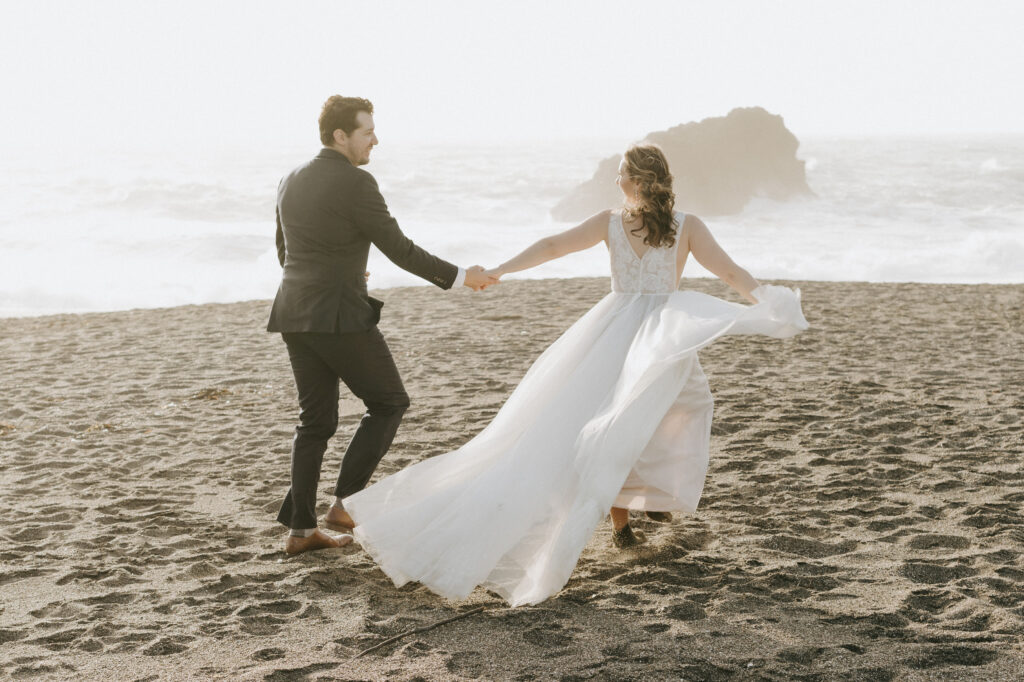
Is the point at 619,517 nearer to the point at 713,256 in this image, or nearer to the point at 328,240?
the point at 713,256

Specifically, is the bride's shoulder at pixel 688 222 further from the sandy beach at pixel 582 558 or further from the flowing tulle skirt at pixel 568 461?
the sandy beach at pixel 582 558

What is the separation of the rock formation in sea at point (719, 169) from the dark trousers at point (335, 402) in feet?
142

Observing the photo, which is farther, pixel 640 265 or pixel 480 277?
pixel 480 277

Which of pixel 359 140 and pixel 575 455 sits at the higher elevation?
pixel 359 140

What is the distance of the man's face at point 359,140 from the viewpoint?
3.86 metres

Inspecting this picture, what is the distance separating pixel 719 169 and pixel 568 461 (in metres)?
46.3

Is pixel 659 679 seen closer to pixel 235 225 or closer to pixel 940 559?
pixel 940 559

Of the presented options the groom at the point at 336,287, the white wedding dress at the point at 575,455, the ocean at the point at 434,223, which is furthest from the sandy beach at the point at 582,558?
the ocean at the point at 434,223

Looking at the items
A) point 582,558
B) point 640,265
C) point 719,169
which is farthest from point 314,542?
point 719,169

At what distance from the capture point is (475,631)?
134 inches

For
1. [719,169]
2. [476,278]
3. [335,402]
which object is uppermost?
[719,169]

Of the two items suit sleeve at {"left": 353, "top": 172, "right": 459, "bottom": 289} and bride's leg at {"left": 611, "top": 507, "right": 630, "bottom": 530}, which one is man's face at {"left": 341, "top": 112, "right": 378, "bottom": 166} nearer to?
suit sleeve at {"left": 353, "top": 172, "right": 459, "bottom": 289}

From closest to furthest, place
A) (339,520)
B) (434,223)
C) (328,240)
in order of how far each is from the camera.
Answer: (328,240), (339,520), (434,223)

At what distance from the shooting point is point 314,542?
4238 mm
